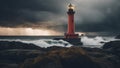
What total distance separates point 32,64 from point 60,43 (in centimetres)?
2442

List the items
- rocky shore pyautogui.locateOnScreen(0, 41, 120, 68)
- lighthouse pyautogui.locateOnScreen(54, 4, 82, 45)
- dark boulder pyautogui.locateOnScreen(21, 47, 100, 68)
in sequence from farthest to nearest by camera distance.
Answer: lighthouse pyautogui.locateOnScreen(54, 4, 82, 45) → rocky shore pyautogui.locateOnScreen(0, 41, 120, 68) → dark boulder pyautogui.locateOnScreen(21, 47, 100, 68)

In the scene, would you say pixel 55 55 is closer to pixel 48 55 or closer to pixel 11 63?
pixel 48 55

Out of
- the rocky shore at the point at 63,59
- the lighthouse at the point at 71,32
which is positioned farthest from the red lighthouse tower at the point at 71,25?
the rocky shore at the point at 63,59

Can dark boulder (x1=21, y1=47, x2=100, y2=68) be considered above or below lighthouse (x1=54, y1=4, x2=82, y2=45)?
below

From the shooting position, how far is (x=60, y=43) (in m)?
45.0

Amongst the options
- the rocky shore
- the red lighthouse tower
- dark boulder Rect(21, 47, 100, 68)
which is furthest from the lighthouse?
dark boulder Rect(21, 47, 100, 68)

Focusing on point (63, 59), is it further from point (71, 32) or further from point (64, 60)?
point (71, 32)

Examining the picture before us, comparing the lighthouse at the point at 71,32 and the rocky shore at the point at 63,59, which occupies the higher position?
the lighthouse at the point at 71,32

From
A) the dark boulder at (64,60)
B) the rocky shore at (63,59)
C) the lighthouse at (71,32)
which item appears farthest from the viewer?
the lighthouse at (71,32)

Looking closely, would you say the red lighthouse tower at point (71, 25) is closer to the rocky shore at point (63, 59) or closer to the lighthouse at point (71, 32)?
the lighthouse at point (71, 32)

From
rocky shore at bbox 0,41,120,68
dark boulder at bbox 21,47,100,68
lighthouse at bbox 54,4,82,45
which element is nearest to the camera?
dark boulder at bbox 21,47,100,68

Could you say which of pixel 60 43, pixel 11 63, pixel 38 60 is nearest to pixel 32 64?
pixel 38 60

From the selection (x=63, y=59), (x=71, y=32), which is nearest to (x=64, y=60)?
(x=63, y=59)

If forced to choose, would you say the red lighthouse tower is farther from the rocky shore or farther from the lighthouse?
the rocky shore
